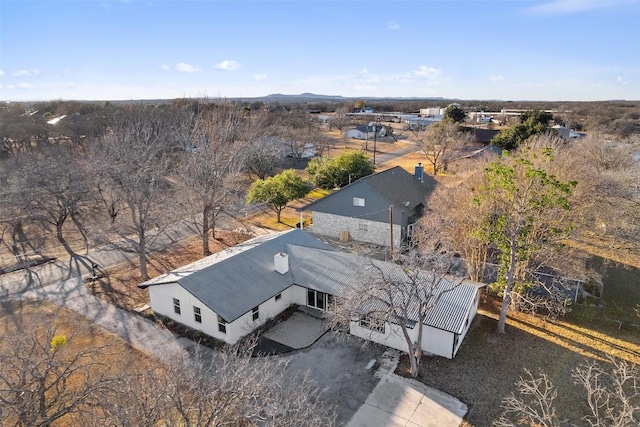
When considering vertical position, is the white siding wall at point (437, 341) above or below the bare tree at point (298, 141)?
below

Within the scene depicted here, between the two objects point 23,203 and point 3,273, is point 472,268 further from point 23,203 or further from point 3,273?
point 23,203

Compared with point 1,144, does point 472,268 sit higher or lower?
lower

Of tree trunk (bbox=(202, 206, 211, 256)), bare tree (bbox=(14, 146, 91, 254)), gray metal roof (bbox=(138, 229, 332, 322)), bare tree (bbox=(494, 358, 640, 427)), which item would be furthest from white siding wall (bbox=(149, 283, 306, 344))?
bare tree (bbox=(14, 146, 91, 254))


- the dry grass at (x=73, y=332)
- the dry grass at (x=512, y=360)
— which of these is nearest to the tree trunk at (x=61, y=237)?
the dry grass at (x=73, y=332)

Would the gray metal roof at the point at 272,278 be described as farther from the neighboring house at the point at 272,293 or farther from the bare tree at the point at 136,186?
the bare tree at the point at 136,186

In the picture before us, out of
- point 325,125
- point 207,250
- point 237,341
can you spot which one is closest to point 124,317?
point 237,341

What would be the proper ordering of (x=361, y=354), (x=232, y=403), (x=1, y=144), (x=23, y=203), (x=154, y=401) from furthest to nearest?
(x=1, y=144) → (x=23, y=203) → (x=361, y=354) → (x=232, y=403) → (x=154, y=401)

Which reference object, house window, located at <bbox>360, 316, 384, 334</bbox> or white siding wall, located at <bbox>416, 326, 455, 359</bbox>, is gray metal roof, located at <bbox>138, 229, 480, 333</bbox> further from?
house window, located at <bbox>360, 316, 384, 334</bbox>
